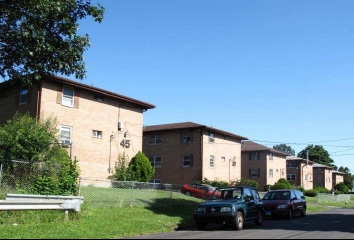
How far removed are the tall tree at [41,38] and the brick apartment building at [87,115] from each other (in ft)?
41.3

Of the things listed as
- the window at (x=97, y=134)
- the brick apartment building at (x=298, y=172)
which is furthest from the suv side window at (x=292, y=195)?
the brick apartment building at (x=298, y=172)

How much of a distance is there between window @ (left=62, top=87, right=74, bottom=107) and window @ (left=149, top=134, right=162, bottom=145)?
1716cm

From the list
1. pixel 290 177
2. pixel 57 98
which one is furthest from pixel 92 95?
pixel 290 177

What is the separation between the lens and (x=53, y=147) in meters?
19.8

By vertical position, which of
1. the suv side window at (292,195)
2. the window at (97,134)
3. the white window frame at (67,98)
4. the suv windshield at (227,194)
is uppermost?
the white window frame at (67,98)

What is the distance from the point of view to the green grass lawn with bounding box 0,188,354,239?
1189cm

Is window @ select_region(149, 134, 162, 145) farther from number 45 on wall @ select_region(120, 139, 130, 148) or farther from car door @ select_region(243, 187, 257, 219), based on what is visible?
car door @ select_region(243, 187, 257, 219)

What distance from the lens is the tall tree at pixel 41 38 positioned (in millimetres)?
11359

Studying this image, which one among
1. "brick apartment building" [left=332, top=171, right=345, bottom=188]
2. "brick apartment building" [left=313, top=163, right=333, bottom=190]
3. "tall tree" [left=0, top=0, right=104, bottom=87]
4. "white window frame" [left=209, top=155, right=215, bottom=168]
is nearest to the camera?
"tall tree" [left=0, top=0, right=104, bottom=87]

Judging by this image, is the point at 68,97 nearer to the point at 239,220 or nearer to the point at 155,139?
the point at 239,220

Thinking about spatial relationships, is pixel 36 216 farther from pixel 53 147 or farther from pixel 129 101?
pixel 129 101

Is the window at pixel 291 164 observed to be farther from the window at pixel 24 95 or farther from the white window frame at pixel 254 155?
the window at pixel 24 95

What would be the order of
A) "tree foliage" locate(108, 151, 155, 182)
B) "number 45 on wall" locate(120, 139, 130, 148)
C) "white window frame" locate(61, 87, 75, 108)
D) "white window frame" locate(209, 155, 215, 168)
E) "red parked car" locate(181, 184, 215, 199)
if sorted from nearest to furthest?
1. "white window frame" locate(61, 87, 75, 108)
2. "red parked car" locate(181, 184, 215, 199)
3. "tree foliage" locate(108, 151, 155, 182)
4. "number 45 on wall" locate(120, 139, 130, 148)
5. "white window frame" locate(209, 155, 215, 168)

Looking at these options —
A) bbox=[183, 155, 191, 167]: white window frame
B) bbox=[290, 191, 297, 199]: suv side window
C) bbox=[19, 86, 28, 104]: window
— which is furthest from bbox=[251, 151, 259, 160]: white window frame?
bbox=[19, 86, 28, 104]: window
